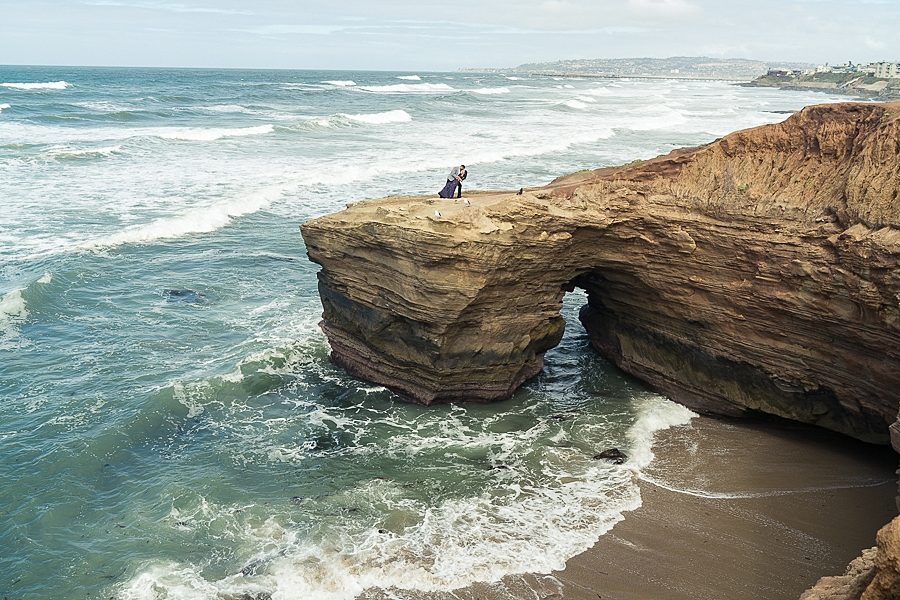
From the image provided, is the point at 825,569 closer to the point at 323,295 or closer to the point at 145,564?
the point at 145,564

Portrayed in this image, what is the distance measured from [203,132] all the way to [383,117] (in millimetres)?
18271

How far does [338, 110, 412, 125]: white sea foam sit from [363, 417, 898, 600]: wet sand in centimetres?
4863

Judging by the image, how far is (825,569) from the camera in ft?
29.7

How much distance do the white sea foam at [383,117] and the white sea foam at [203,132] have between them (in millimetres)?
9450

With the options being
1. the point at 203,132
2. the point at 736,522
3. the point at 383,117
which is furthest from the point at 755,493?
the point at 383,117

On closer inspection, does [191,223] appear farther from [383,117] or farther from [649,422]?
[383,117]

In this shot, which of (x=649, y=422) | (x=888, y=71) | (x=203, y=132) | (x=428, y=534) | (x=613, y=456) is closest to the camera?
(x=428, y=534)

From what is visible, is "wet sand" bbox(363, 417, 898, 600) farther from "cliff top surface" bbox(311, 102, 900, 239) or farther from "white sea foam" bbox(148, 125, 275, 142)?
"white sea foam" bbox(148, 125, 275, 142)

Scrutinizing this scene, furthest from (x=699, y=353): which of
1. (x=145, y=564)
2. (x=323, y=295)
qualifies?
(x=145, y=564)

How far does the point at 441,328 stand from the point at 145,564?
554 centimetres

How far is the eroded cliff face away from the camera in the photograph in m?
10.4

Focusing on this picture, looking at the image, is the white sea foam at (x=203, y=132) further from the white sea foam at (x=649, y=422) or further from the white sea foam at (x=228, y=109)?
the white sea foam at (x=649, y=422)

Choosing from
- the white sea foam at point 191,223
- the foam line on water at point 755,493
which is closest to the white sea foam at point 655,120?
the white sea foam at point 191,223

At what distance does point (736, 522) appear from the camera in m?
9.90
